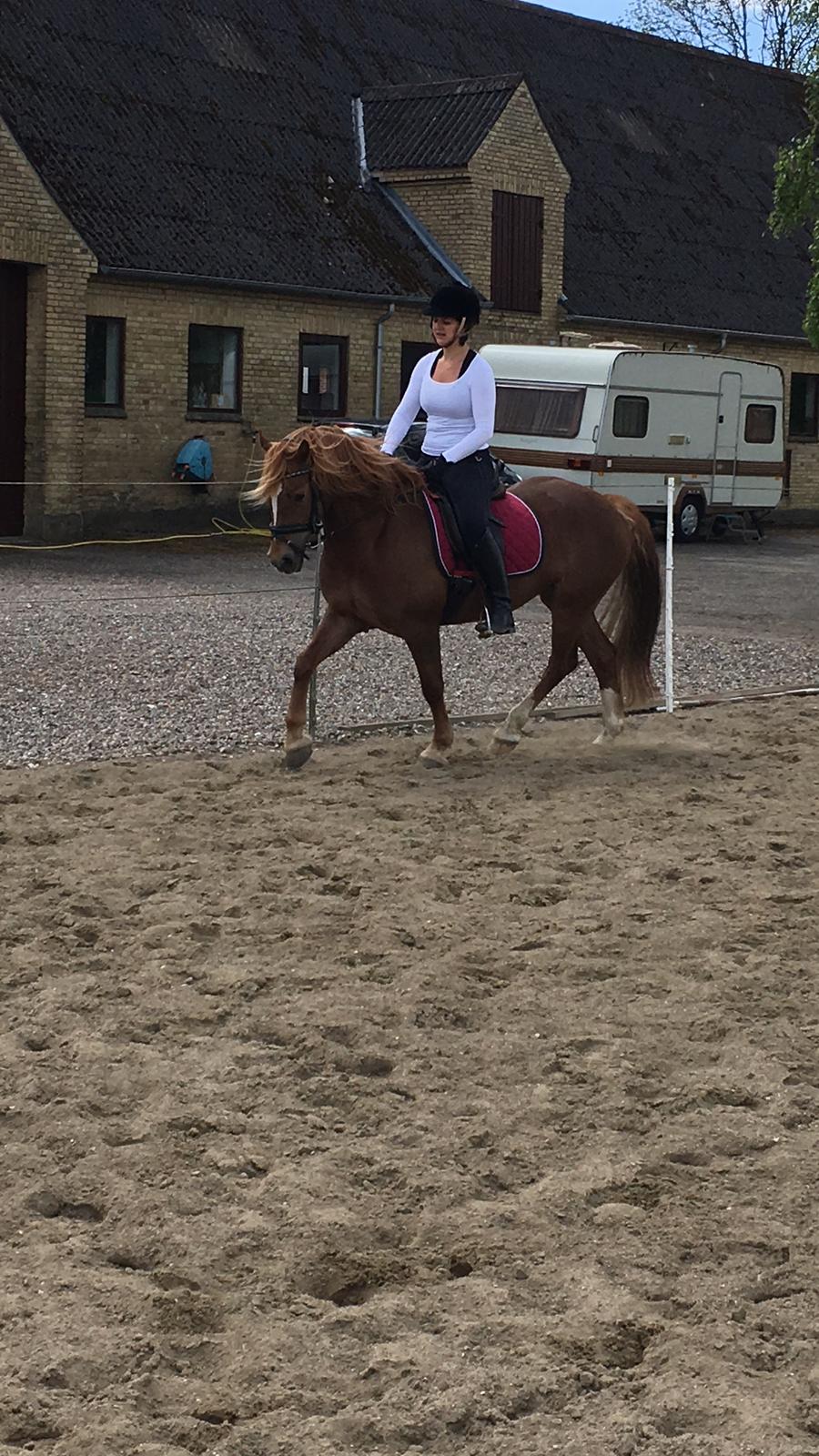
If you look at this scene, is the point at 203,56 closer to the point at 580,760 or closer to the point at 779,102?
the point at 779,102

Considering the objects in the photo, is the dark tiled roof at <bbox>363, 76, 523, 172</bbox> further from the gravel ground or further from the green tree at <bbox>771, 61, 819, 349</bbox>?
the gravel ground

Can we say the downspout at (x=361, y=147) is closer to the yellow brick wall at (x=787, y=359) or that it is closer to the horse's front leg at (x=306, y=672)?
the yellow brick wall at (x=787, y=359)

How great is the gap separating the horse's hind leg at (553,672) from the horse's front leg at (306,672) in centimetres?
106

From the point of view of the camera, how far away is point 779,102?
4512 cm

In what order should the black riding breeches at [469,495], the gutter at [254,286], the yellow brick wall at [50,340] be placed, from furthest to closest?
1. the gutter at [254,286]
2. the yellow brick wall at [50,340]
3. the black riding breeches at [469,495]

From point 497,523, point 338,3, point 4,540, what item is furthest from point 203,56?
point 497,523

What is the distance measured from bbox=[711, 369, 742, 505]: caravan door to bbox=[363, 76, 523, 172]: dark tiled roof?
5519mm

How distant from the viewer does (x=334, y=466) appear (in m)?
9.83

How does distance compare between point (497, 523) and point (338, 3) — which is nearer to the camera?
point (497, 523)

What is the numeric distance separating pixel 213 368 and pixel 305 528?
2071 centimetres

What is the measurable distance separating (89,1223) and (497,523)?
20.6 feet

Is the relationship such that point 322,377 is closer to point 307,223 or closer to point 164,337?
point 307,223

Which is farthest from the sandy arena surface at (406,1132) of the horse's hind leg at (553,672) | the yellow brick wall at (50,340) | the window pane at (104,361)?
the window pane at (104,361)

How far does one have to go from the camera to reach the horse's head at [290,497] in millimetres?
9695
